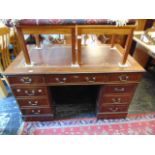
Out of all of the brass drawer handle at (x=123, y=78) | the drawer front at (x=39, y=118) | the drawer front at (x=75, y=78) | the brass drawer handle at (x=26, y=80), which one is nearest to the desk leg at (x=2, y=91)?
the drawer front at (x=39, y=118)

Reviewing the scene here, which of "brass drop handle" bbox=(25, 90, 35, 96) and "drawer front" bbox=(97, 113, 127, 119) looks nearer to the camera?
"brass drop handle" bbox=(25, 90, 35, 96)

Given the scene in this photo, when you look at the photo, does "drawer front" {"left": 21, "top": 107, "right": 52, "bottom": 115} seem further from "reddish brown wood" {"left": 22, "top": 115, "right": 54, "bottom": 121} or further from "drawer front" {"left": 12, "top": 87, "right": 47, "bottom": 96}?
"drawer front" {"left": 12, "top": 87, "right": 47, "bottom": 96}

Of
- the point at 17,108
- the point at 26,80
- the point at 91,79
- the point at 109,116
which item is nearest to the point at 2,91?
the point at 17,108

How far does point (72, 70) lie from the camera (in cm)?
132

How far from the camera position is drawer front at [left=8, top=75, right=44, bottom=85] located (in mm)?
1307

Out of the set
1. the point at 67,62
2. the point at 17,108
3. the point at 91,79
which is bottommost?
the point at 17,108

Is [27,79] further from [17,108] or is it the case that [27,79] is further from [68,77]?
[17,108]

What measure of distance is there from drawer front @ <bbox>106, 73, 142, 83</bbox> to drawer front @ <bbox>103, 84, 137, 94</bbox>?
85 millimetres

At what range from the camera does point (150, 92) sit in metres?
2.28

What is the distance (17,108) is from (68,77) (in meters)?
1.09

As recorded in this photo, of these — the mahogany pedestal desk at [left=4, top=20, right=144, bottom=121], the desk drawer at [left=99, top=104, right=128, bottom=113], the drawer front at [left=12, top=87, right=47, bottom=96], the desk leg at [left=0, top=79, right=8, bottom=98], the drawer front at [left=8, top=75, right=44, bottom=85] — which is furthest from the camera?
the desk leg at [left=0, top=79, right=8, bottom=98]

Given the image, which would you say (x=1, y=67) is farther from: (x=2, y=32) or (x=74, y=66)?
(x=74, y=66)

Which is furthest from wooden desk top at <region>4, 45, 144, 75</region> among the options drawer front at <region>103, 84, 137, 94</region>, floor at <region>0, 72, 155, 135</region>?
floor at <region>0, 72, 155, 135</region>

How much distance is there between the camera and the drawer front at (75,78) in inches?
52.2
